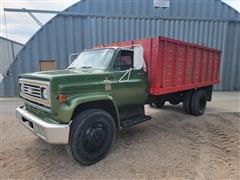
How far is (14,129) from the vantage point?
5078 millimetres

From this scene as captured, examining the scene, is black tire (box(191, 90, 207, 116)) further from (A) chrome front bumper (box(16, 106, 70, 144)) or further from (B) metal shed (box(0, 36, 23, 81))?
(B) metal shed (box(0, 36, 23, 81))

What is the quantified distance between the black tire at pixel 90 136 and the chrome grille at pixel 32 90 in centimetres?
82

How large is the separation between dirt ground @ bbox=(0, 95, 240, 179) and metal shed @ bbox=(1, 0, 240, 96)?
5689 millimetres

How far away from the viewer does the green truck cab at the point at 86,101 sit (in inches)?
119

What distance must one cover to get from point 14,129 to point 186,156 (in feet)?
14.4

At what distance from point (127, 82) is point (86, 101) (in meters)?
1.18

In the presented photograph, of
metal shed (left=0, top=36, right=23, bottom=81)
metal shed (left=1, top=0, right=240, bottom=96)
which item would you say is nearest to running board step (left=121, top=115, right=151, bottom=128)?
metal shed (left=1, top=0, right=240, bottom=96)

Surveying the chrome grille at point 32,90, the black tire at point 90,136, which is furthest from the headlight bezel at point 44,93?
the black tire at point 90,136

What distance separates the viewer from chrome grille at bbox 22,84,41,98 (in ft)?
10.8

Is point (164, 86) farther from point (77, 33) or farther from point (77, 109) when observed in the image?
point (77, 33)

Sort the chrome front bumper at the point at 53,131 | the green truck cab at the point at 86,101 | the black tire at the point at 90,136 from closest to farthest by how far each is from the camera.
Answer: the chrome front bumper at the point at 53,131, the green truck cab at the point at 86,101, the black tire at the point at 90,136

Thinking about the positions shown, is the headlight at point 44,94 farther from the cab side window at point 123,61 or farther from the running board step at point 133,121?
the running board step at point 133,121

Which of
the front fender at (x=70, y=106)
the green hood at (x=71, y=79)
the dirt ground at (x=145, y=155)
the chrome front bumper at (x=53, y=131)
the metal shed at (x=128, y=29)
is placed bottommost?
the dirt ground at (x=145, y=155)

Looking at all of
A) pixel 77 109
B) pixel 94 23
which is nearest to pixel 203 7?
pixel 94 23
